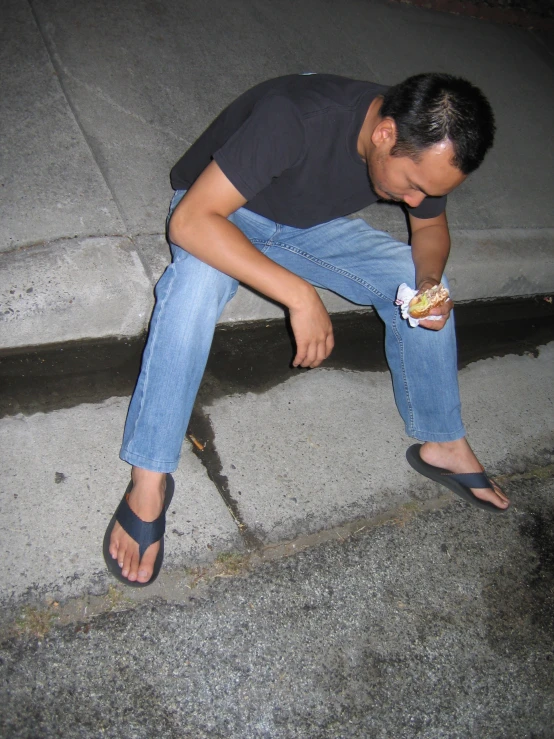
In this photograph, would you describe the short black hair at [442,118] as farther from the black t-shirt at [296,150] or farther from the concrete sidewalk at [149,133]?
the concrete sidewalk at [149,133]

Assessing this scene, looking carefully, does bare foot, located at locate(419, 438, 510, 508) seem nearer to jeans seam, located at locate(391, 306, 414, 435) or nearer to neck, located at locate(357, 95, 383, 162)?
jeans seam, located at locate(391, 306, 414, 435)

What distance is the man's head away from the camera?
1.51m

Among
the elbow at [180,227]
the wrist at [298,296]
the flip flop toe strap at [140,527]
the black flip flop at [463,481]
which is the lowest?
the flip flop toe strap at [140,527]

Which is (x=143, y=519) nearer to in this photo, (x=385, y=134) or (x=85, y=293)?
(x=85, y=293)

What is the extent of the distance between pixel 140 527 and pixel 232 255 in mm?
840

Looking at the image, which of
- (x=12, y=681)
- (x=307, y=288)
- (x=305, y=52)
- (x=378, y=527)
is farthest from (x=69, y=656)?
(x=305, y=52)

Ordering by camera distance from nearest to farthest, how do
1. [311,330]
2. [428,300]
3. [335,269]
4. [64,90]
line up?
[311,330]
[428,300]
[335,269]
[64,90]

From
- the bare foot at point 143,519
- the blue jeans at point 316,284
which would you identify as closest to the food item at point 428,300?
the blue jeans at point 316,284

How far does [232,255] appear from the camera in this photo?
1625 millimetres

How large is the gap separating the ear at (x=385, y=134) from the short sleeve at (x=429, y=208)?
41 cm

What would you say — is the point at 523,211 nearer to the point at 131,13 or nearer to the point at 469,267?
the point at 469,267

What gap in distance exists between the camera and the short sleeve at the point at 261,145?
5.12 ft

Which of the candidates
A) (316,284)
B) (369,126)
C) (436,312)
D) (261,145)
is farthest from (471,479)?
(261,145)

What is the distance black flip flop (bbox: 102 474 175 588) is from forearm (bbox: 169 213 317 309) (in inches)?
29.4
